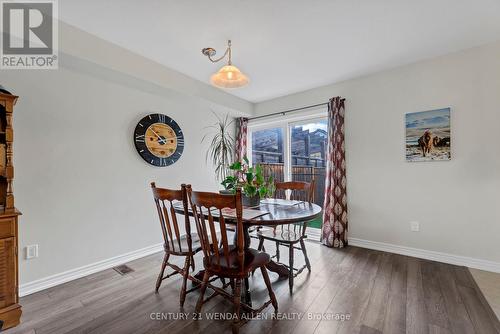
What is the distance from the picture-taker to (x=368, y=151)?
10.2 ft

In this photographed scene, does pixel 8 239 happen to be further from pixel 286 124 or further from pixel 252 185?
pixel 286 124

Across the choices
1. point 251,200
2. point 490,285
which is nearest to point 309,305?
point 251,200

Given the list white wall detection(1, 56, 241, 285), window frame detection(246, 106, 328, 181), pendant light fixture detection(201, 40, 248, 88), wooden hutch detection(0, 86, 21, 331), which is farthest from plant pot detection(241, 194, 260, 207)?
window frame detection(246, 106, 328, 181)

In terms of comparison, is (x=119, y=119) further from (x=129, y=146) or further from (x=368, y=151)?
(x=368, y=151)

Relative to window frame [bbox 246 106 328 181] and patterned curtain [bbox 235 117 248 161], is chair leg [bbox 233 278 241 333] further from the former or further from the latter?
patterned curtain [bbox 235 117 248 161]

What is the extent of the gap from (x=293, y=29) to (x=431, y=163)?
2.19 meters

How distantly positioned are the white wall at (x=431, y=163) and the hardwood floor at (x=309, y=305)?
45 cm

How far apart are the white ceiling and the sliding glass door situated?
1.08 metres

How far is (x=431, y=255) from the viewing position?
2.71 metres

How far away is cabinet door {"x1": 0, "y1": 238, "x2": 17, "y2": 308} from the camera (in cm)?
167

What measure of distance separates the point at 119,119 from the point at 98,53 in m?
0.75

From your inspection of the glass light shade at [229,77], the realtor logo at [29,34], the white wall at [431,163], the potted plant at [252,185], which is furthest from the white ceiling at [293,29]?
the potted plant at [252,185]

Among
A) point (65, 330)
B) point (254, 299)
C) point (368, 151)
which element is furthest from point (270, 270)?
point (368, 151)

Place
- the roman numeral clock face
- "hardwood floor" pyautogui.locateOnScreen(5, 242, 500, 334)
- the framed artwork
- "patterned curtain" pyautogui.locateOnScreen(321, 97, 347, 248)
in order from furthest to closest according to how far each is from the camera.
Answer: "patterned curtain" pyautogui.locateOnScreen(321, 97, 347, 248)
the roman numeral clock face
the framed artwork
"hardwood floor" pyautogui.locateOnScreen(5, 242, 500, 334)
